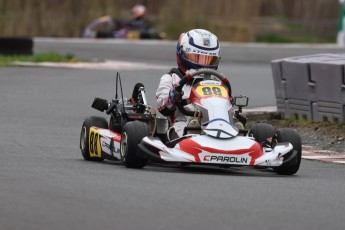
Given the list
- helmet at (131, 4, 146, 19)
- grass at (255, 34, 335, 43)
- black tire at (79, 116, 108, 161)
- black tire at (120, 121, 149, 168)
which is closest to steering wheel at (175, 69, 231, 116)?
black tire at (120, 121, 149, 168)

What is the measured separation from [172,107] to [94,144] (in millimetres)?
928

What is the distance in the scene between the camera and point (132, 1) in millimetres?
39094

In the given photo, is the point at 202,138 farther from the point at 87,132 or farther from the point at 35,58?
the point at 35,58

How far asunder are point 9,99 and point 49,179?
31.2 ft

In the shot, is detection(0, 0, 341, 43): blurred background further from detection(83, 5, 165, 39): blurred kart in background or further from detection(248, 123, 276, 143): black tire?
detection(248, 123, 276, 143): black tire

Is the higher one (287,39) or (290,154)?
(290,154)

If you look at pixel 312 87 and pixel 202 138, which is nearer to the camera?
pixel 202 138

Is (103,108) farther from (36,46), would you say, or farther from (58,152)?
(36,46)

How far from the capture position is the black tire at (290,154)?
10047 mm

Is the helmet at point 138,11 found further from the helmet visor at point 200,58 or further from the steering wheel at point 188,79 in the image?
the steering wheel at point 188,79

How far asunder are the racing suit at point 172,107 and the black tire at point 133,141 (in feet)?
1.31

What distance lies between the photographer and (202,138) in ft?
32.4

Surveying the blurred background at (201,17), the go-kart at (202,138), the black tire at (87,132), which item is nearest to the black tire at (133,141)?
the go-kart at (202,138)

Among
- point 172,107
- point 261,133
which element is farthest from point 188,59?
point 261,133
